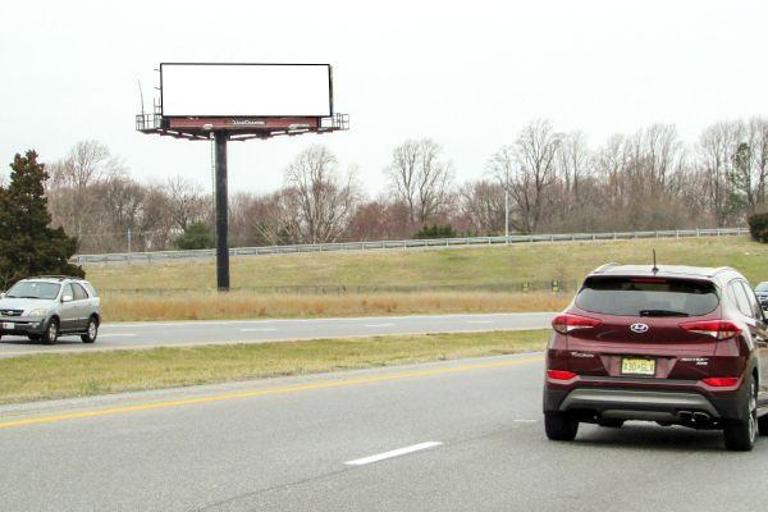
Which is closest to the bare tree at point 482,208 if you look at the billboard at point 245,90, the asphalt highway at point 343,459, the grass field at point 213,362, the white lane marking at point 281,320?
the billboard at point 245,90

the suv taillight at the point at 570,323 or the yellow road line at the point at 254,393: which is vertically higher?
the suv taillight at the point at 570,323

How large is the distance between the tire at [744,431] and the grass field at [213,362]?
334 inches

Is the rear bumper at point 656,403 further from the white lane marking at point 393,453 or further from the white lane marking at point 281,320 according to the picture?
the white lane marking at point 281,320

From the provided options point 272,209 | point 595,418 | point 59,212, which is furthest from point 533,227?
point 595,418

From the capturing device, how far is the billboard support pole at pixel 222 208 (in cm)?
7100

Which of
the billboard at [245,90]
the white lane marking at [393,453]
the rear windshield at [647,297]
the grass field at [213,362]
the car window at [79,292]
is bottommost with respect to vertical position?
the grass field at [213,362]

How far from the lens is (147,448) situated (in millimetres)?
10906

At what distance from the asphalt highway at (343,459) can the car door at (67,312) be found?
14.0 metres

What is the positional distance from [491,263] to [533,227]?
44805 millimetres

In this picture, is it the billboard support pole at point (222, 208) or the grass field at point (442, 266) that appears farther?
the grass field at point (442, 266)

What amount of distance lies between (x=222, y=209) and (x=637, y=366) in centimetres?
6183

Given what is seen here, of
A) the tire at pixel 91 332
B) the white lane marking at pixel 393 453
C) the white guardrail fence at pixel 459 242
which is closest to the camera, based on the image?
the white lane marking at pixel 393 453

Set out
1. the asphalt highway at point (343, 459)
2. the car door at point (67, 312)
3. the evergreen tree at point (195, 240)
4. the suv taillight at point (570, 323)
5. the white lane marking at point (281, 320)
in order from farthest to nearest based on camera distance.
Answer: the evergreen tree at point (195, 240), the white lane marking at point (281, 320), the car door at point (67, 312), the suv taillight at point (570, 323), the asphalt highway at point (343, 459)

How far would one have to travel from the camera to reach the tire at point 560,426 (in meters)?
11.5
